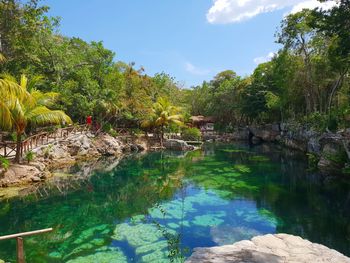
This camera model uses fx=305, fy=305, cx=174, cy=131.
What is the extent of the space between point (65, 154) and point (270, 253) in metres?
18.5

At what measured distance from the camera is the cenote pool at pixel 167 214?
862 cm

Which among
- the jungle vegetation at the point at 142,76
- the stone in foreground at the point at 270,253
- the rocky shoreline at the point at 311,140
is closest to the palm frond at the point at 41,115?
the jungle vegetation at the point at 142,76

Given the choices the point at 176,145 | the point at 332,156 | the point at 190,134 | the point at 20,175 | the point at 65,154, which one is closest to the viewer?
the point at 20,175

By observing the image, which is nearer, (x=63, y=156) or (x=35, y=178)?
(x=35, y=178)

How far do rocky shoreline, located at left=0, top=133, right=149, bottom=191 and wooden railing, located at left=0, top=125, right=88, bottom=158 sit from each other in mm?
472

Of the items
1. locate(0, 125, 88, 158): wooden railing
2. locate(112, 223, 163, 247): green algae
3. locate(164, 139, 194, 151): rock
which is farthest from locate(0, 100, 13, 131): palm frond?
locate(164, 139, 194, 151): rock

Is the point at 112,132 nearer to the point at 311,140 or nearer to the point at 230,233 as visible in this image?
the point at 311,140

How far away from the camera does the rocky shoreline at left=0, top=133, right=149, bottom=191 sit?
14500 millimetres

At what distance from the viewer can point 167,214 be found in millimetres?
11875

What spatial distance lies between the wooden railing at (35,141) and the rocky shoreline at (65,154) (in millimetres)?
472

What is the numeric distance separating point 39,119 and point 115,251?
9.18 m

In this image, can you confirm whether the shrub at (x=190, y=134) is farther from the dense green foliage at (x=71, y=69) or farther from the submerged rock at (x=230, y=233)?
the submerged rock at (x=230, y=233)

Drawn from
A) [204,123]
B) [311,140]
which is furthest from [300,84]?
[204,123]

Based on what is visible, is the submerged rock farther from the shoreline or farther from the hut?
the hut
